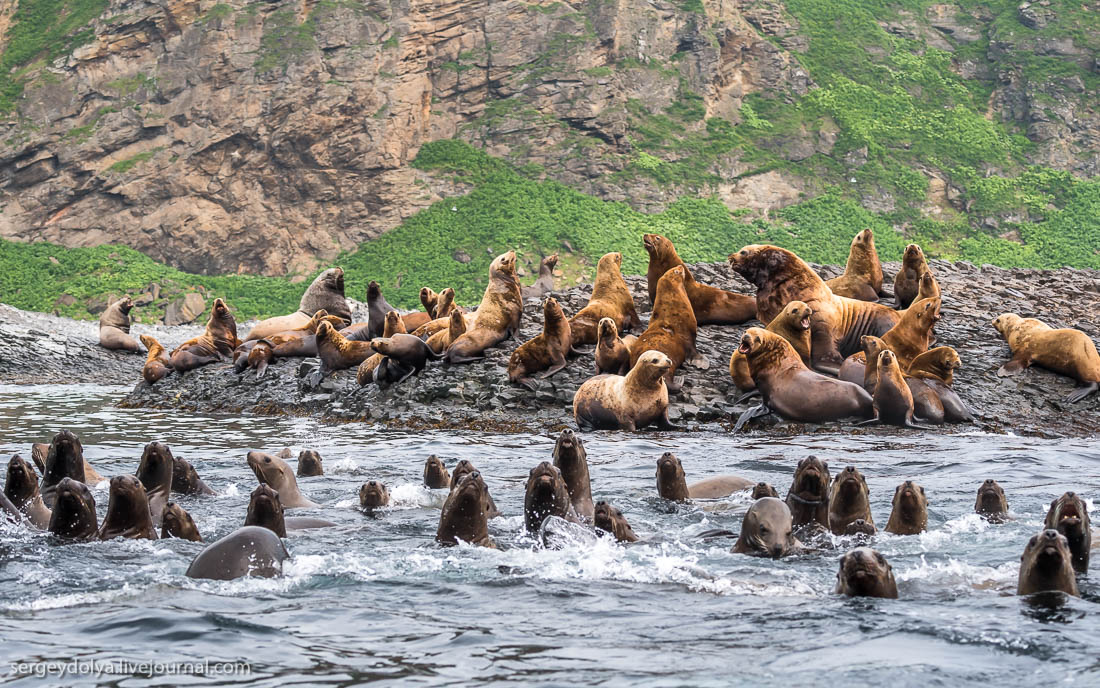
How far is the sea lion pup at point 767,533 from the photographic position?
21.5 ft

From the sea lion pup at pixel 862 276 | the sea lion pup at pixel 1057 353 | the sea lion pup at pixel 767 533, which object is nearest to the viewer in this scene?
the sea lion pup at pixel 767 533

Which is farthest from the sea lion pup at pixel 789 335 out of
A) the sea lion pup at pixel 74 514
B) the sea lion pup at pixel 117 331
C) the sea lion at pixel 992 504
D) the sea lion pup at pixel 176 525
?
the sea lion pup at pixel 117 331

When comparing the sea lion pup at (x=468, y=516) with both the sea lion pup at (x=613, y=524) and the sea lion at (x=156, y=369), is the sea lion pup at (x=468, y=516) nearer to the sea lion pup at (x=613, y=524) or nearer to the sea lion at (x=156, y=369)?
the sea lion pup at (x=613, y=524)

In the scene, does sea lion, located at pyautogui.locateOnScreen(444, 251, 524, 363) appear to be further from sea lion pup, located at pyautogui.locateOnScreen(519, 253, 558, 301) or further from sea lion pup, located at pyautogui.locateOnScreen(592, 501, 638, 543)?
sea lion pup, located at pyautogui.locateOnScreen(592, 501, 638, 543)

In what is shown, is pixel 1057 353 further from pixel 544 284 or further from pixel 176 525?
pixel 176 525

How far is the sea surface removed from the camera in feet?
15.5

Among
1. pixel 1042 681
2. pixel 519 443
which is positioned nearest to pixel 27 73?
pixel 519 443

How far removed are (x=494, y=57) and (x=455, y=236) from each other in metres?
12.1

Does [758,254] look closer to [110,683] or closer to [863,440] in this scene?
[863,440]

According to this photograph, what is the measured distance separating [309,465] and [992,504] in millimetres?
5686

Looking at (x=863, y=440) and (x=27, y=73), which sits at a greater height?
(x=27, y=73)

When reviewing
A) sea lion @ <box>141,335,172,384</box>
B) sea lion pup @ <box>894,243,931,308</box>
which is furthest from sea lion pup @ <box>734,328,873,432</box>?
sea lion @ <box>141,335,172,384</box>

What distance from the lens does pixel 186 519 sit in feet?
23.7

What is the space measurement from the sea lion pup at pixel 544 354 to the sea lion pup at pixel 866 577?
859 cm
